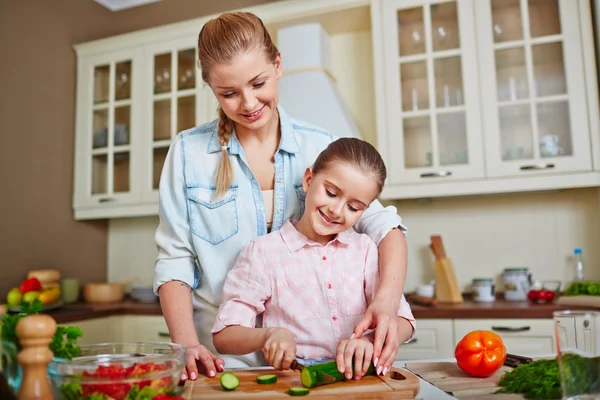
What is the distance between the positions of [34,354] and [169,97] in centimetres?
282

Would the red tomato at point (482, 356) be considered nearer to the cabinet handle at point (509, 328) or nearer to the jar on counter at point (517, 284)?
the cabinet handle at point (509, 328)

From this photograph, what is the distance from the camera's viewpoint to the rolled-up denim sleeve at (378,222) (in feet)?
4.29

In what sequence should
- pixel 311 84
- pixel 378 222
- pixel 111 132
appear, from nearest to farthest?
pixel 378 222
pixel 311 84
pixel 111 132

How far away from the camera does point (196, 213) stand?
1398 mm

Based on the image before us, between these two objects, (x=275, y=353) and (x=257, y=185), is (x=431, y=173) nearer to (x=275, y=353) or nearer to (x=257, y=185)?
(x=257, y=185)

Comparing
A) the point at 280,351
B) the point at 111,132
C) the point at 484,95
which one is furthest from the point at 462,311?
the point at 111,132

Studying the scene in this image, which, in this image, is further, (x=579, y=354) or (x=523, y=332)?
(x=523, y=332)

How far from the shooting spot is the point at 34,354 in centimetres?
70

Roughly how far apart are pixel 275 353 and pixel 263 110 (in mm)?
592

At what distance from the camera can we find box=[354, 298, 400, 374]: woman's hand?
1.00 m

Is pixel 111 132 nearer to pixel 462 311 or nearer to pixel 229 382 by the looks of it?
pixel 462 311

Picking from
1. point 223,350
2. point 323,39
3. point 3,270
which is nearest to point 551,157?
point 323,39

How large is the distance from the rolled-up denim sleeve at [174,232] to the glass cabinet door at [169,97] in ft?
6.22

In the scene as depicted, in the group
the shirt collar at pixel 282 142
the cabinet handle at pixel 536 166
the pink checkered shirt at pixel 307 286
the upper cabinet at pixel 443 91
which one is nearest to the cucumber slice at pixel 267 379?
the pink checkered shirt at pixel 307 286
